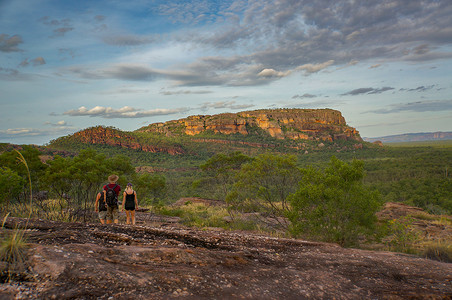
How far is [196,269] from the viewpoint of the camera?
3605mm

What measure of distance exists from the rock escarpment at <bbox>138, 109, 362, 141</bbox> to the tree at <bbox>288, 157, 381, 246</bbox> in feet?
326

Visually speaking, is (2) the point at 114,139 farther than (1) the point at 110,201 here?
Yes

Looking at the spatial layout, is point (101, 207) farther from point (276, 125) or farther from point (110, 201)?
point (276, 125)

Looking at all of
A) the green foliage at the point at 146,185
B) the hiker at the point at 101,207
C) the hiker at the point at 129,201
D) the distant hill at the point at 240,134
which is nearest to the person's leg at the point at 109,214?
the hiker at the point at 101,207

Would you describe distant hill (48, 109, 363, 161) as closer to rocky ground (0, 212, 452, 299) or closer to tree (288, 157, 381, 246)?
tree (288, 157, 381, 246)

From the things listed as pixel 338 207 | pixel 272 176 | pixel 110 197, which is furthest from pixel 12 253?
pixel 272 176

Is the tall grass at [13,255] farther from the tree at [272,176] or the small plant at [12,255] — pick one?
the tree at [272,176]

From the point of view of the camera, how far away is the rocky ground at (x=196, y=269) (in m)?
2.77

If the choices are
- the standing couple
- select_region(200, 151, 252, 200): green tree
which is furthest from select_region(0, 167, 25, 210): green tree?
select_region(200, 151, 252, 200): green tree

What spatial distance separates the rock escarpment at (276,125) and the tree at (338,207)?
99216mm

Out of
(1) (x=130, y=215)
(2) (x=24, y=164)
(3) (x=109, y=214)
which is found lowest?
(1) (x=130, y=215)

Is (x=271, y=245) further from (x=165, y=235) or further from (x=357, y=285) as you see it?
(x=165, y=235)

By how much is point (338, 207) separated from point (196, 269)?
7666 millimetres

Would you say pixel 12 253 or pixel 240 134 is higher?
pixel 240 134
